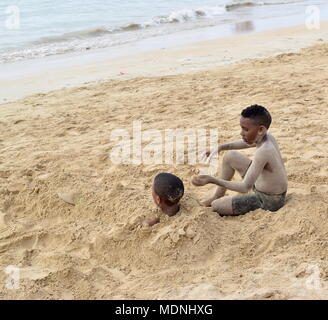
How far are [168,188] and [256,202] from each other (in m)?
0.67

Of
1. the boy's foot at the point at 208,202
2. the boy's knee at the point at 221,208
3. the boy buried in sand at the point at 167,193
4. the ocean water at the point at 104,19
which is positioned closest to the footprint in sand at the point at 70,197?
the boy buried in sand at the point at 167,193

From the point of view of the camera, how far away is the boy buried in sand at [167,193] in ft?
10.7

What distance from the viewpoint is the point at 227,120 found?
5.50 m

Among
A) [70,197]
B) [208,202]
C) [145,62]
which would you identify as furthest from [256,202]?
[145,62]

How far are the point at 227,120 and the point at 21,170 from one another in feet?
7.72

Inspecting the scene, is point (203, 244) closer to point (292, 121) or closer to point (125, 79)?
point (292, 121)

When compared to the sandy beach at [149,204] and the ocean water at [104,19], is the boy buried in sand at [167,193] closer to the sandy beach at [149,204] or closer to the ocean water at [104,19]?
the sandy beach at [149,204]

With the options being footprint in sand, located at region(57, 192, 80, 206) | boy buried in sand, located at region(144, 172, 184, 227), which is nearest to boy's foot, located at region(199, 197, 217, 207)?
boy buried in sand, located at region(144, 172, 184, 227)

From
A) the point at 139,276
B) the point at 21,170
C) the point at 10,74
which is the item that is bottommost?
the point at 139,276

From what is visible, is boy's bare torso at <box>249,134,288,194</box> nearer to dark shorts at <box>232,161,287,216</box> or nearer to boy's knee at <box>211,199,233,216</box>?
dark shorts at <box>232,161,287,216</box>

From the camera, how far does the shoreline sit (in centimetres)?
807
